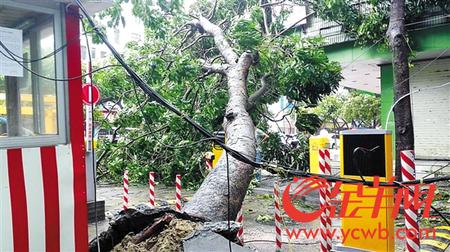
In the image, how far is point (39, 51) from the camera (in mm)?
2580

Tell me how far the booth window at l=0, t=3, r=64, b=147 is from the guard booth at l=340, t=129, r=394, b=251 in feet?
9.94

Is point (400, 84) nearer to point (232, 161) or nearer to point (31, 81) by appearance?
point (232, 161)

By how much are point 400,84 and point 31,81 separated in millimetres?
6417

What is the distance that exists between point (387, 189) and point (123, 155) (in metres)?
6.90

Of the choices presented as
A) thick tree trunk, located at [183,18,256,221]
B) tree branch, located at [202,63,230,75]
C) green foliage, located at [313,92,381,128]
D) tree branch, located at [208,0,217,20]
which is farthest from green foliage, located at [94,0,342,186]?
green foliage, located at [313,92,381,128]

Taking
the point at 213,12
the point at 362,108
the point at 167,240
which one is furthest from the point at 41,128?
the point at 362,108

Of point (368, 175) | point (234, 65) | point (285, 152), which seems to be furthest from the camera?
point (285, 152)

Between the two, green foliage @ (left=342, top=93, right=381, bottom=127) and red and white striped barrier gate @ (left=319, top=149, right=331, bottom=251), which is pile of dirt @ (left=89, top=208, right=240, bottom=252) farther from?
green foliage @ (left=342, top=93, right=381, bottom=127)

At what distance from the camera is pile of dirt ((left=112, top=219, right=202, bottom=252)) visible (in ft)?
9.91

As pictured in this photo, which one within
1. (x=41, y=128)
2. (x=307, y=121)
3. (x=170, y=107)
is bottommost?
(x=307, y=121)

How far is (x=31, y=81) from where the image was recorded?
2.53 meters

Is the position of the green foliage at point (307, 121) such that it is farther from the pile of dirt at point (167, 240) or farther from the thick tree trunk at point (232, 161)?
the pile of dirt at point (167, 240)


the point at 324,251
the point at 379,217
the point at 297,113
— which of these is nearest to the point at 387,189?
the point at 379,217

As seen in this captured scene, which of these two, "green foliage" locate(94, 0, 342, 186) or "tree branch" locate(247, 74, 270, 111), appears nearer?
"tree branch" locate(247, 74, 270, 111)
